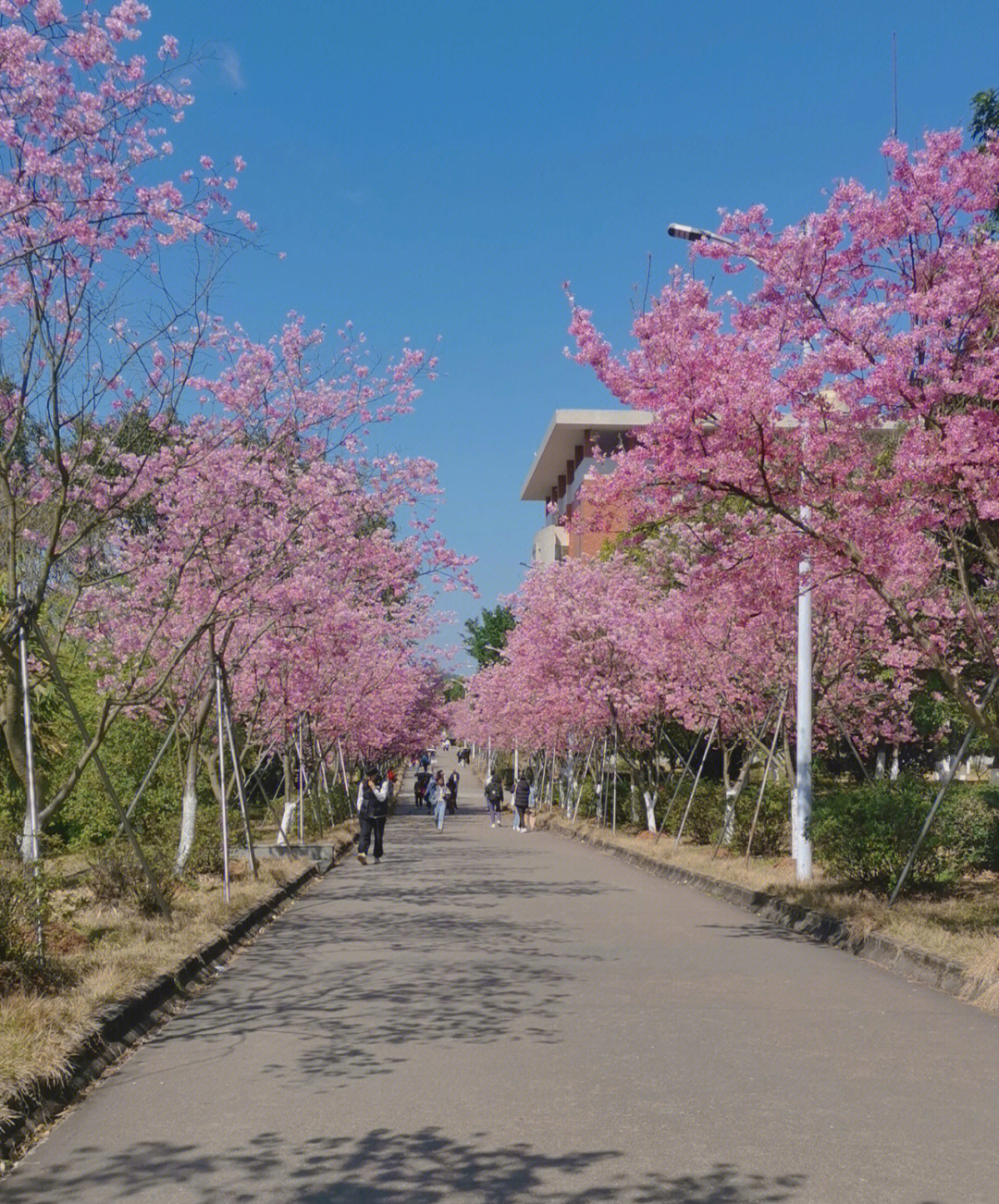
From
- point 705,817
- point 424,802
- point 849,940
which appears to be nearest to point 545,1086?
point 849,940

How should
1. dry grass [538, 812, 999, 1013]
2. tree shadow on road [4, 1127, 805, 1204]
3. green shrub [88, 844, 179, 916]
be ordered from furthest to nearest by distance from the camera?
green shrub [88, 844, 179, 916]
dry grass [538, 812, 999, 1013]
tree shadow on road [4, 1127, 805, 1204]

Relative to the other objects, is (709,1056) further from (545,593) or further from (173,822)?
(545,593)

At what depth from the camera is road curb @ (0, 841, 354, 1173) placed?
6.89 m

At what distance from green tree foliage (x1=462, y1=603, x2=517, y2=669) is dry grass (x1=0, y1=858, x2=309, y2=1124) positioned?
6872 centimetres

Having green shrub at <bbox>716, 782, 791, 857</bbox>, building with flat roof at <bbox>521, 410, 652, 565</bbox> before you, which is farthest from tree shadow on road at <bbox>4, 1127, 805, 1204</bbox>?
building with flat roof at <bbox>521, 410, 652, 565</bbox>

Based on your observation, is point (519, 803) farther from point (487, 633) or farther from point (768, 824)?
point (487, 633)

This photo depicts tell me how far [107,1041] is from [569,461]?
220 feet

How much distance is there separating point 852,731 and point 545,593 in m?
10.6

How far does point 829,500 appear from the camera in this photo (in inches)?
509

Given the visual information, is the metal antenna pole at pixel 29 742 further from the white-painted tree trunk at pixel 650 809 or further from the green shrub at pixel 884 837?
the white-painted tree trunk at pixel 650 809

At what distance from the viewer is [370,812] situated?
28484 mm

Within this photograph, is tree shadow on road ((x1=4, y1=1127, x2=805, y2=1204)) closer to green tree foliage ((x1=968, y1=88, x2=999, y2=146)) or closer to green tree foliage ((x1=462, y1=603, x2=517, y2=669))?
green tree foliage ((x1=968, y1=88, x2=999, y2=146))

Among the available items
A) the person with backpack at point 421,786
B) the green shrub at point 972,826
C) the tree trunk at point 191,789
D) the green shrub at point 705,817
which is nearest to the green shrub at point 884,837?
the green shrub at point 972,826

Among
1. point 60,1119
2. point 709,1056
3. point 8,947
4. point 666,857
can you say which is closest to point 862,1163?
point 709,1056
